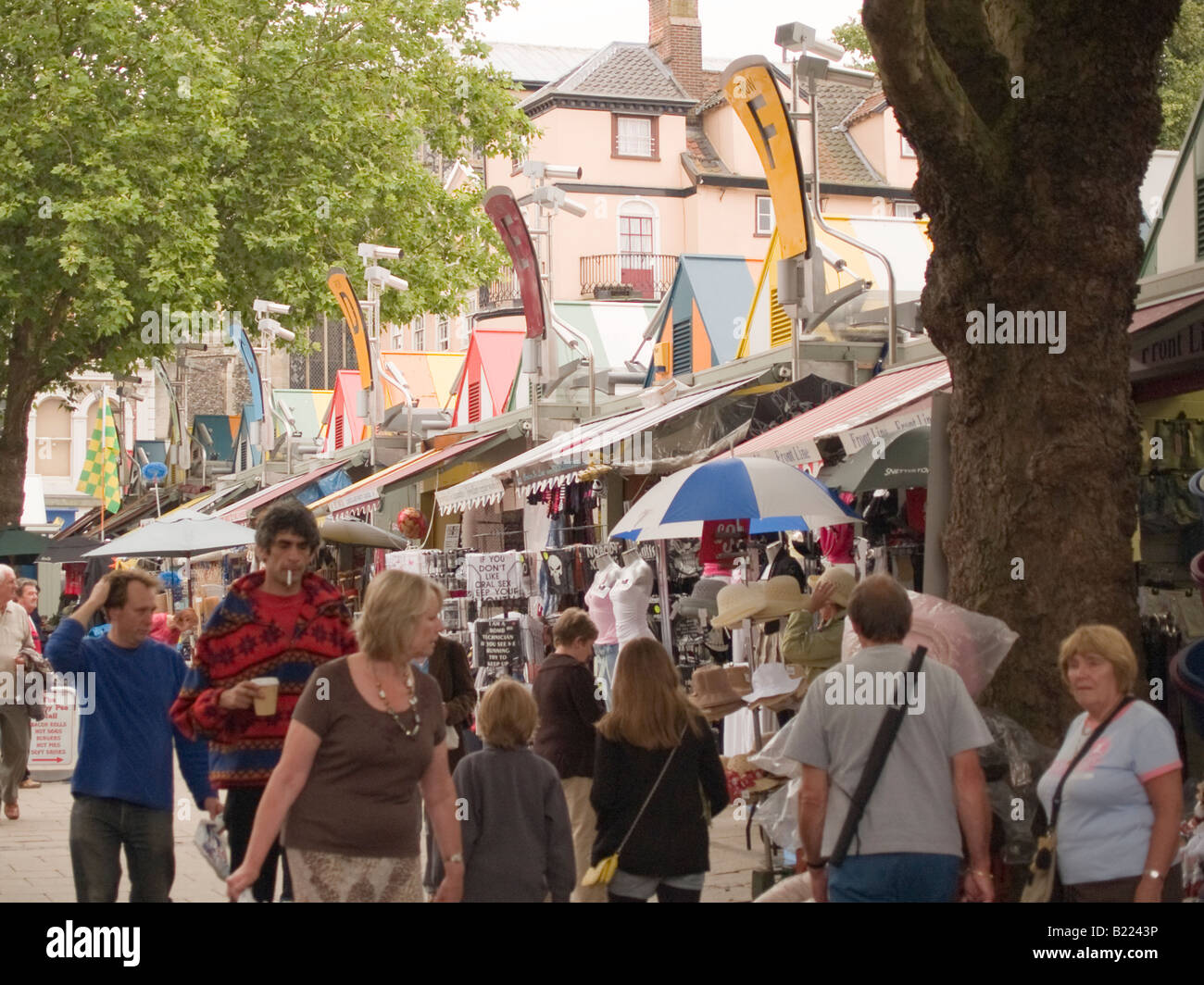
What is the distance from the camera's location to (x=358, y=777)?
5.08 metres

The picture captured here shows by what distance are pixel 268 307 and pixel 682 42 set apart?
25571 millimetres

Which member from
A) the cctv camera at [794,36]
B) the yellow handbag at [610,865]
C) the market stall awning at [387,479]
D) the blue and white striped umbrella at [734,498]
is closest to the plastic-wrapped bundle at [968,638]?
the yellow handbag at [610,865]

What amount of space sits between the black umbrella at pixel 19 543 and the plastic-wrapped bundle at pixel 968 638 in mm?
17225

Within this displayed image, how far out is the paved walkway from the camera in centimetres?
898

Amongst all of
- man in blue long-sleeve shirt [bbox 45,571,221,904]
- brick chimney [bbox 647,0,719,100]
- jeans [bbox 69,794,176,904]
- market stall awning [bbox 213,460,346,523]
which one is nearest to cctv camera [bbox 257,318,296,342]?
market stall awning [bbox 213,460,346,523]

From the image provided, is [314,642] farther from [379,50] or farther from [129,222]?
[379,50]

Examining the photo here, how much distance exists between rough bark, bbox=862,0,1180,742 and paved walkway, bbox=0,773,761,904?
2.05 meters

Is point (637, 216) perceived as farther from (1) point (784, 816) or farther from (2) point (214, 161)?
(1) point (784, 816)

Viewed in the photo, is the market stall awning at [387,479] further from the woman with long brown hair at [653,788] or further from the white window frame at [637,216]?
the white window frame at [637,216]

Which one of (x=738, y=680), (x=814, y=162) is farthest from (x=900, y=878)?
(x=814, y=162)

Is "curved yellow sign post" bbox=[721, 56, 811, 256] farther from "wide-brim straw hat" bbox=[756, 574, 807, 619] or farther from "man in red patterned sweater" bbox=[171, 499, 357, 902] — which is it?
"man in red patterned sweater" bbox=[171, 499, 357, 902]

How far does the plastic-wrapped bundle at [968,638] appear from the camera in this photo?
22.0 ft
